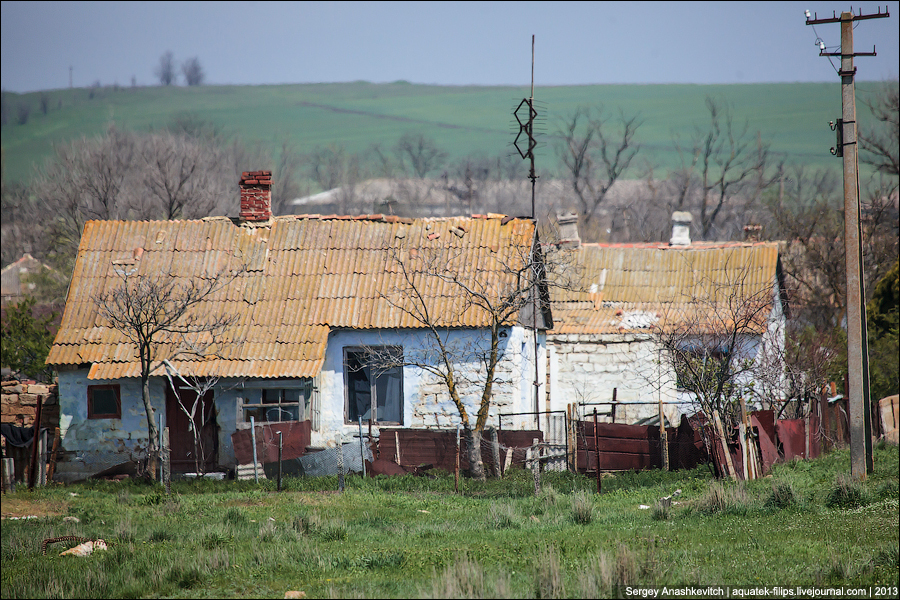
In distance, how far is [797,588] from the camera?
7531mm

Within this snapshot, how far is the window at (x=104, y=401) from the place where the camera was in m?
18.3

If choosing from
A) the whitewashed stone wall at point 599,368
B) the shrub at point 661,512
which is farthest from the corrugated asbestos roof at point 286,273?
the shrub at point 661,512

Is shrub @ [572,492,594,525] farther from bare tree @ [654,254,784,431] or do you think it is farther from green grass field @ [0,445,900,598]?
bare tree @ [654,254,784,431]

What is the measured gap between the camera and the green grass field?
7.98 meters

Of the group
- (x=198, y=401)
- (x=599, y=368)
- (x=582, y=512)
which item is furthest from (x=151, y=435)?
(x=599, y=368)

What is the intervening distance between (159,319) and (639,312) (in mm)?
12680

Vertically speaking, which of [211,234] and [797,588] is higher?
[211,234]

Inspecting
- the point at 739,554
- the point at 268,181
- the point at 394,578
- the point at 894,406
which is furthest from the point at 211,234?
Answer: the point at 894,406

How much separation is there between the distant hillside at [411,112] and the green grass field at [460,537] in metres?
108

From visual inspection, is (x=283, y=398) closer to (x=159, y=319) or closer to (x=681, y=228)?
(x=159, y=319)

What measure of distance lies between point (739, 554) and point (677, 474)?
6.78m

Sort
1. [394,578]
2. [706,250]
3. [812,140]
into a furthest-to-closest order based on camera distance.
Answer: [812,140], [706,250], [394,578]

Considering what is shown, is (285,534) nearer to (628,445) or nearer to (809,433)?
(628,445)

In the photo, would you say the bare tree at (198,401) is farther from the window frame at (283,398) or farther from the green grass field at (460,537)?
the green grass field at (460,537)
